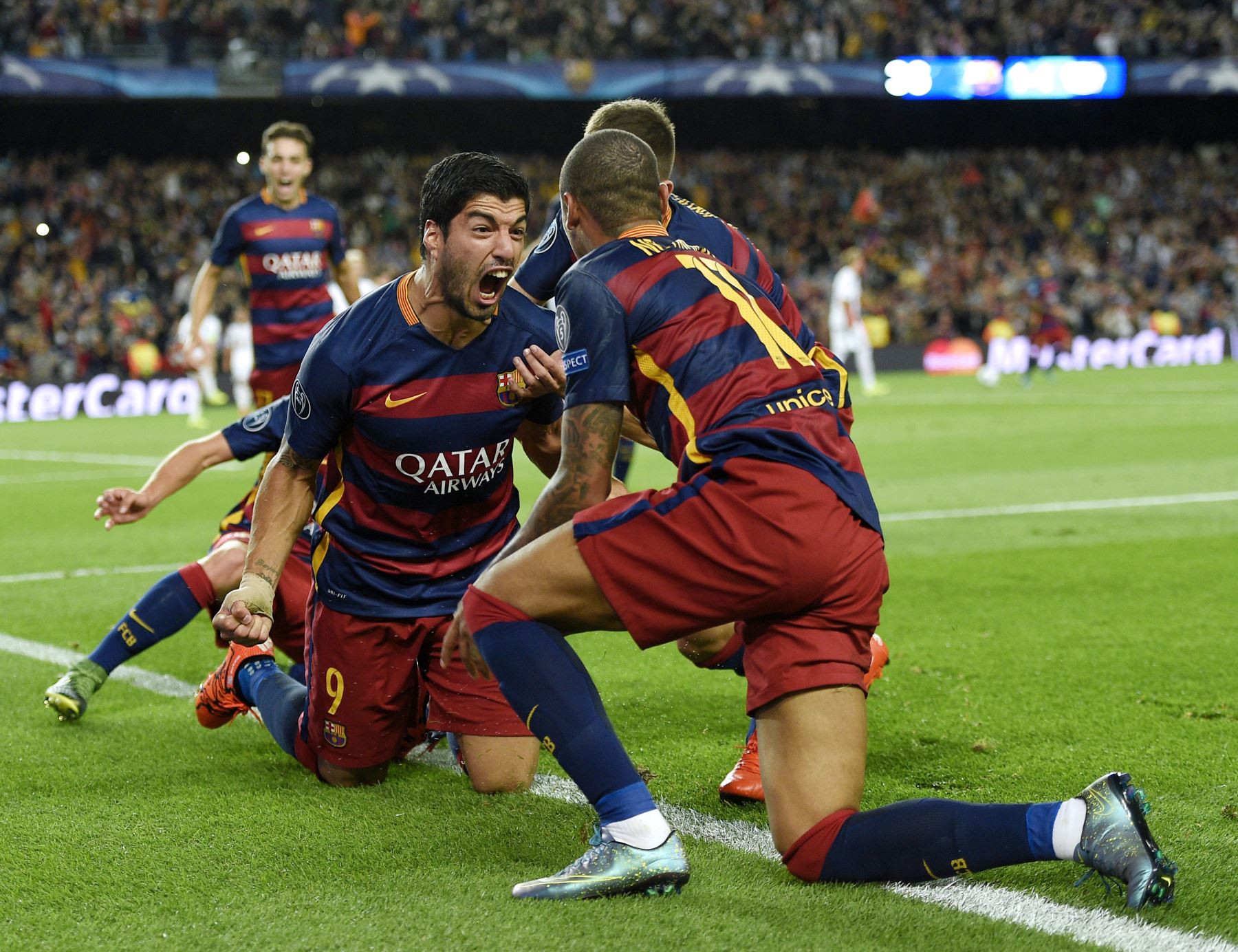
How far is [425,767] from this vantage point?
4.17 m

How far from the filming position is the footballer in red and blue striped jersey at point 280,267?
26.4 ft

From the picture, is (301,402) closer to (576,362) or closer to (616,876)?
(576,362)

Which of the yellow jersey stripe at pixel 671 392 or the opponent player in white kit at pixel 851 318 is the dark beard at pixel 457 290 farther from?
the opponent player in white kit at pixel 851 318

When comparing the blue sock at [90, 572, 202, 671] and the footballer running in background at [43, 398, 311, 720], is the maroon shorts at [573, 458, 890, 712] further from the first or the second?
the blue sock at [90, 572, 202, 671]

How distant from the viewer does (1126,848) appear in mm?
2721

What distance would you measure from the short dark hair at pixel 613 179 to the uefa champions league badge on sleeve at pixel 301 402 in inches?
35.5

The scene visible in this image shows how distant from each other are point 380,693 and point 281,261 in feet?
15.6

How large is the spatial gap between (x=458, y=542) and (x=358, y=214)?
2940cm

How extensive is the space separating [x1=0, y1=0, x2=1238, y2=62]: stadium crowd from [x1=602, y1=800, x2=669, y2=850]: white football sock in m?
28.6

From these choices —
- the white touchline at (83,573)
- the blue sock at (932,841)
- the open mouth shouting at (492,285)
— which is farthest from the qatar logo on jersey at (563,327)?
the white touchline at (83,573)

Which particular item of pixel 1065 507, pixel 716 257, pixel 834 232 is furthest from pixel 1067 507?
pixel 834 232

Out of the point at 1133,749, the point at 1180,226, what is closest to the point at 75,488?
the point at 1133,749

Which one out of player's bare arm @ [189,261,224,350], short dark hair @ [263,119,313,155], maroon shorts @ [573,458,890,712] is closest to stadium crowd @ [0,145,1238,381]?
player's bare arm @ [189,261,224,350]

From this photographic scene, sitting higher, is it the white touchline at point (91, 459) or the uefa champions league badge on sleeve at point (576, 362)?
the uefa champions league badge on sleeve at point (576, 362)
